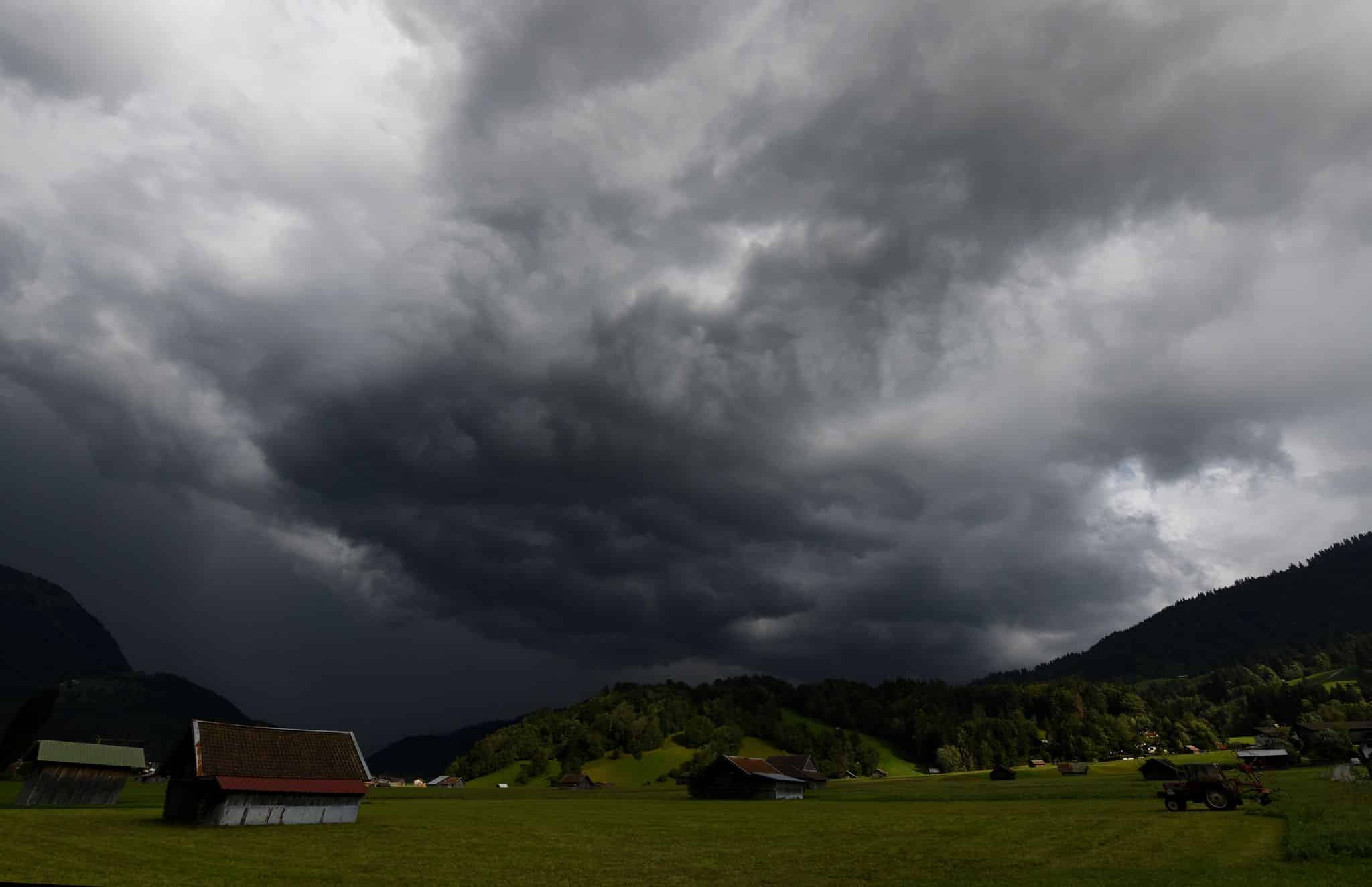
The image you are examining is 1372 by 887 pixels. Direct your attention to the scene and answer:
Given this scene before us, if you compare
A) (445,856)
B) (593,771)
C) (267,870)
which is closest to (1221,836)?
(445,856)

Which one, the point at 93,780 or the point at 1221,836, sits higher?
the point at 93,780

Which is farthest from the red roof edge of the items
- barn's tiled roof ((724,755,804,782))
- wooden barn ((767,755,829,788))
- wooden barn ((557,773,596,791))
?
wooden barn ((557,773,596,791))

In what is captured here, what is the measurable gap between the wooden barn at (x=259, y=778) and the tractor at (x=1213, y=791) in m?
57.8

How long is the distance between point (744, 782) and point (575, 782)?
265 ft

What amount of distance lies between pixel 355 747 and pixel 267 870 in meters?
35.1

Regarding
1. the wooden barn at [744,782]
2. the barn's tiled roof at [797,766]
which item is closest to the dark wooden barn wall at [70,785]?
the wooden barn at [744,782]

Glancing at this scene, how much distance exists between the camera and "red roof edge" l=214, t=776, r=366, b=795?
5297 cm

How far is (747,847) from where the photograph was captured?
39.9m

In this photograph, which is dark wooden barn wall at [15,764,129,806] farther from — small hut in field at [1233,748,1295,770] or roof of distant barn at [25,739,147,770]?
small hut in field at [1233,748,1295,770]

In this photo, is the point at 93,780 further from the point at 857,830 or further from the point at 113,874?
the point at 857,830

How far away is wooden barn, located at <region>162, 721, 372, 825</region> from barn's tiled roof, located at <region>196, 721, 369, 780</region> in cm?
5

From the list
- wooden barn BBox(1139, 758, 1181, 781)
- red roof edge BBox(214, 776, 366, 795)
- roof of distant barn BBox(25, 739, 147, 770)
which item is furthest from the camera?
wooden barn BBox(1139, 758, 1181, 781)

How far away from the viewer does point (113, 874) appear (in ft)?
97.4

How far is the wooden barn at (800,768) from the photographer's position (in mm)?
120562
